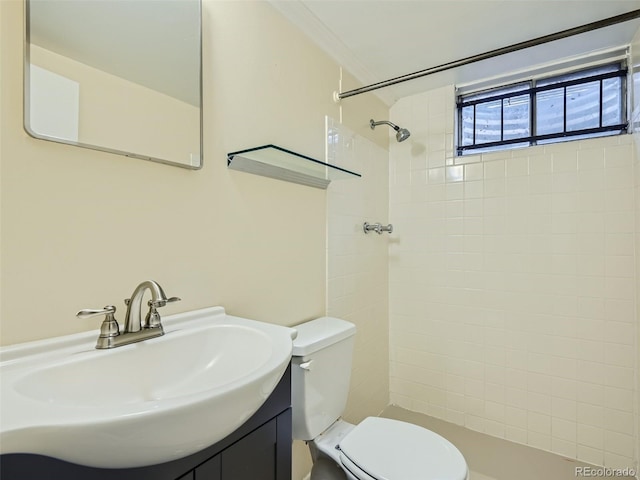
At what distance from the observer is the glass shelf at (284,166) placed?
1.25 m

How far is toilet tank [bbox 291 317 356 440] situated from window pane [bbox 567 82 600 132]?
1.78 m

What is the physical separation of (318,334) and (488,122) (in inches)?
71.5

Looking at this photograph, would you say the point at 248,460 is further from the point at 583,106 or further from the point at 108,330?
the point at 583,106

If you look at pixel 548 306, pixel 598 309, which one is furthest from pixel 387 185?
pixel 598 309

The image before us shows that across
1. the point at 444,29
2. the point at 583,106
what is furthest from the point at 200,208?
the point at 583,106

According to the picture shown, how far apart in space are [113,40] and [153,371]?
92 centimetres

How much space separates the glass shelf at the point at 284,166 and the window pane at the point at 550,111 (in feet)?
→ 4.25

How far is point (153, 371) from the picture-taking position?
881mm

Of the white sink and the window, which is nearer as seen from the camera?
the white sink

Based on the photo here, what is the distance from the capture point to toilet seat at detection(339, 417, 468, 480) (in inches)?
44.5

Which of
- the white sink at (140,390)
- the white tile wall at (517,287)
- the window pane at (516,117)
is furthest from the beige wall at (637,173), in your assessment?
the white sink at (140,390)

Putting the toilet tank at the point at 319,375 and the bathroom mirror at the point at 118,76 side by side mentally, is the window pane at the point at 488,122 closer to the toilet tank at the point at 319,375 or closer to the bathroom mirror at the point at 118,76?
the toilet tank at the point at 319,375

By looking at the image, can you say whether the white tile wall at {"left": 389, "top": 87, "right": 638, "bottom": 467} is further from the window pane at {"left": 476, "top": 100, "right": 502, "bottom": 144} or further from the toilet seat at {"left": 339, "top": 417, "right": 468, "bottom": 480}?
the toilet seat at {"left": 339, "top": 417, "right": 468, "bottom": 480}

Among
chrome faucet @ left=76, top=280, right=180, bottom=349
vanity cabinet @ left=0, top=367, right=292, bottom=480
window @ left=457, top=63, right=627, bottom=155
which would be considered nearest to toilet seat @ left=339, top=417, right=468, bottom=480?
vanity cabinet @ left=0, top=367, right=292, bottom=480
